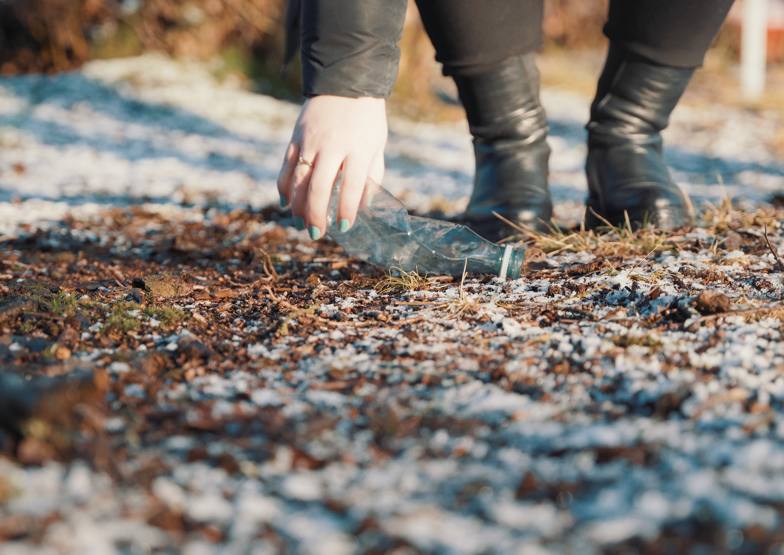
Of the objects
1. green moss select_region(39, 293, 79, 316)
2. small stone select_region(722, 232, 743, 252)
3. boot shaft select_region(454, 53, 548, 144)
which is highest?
boot shaft select_region(454, 53, 548, 144)

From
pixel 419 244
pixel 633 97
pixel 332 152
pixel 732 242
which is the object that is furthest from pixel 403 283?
pixel 633 97

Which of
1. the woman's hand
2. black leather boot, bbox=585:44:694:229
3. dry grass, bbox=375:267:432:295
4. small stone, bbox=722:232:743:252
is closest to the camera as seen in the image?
the woman's hand

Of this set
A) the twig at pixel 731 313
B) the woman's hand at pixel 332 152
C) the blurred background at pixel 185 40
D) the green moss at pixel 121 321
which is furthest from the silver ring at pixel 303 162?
the blurred background at pixel 185 40

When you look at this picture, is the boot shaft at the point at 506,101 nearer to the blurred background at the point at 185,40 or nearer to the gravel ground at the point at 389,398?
the gravel ground at the point at 389,398

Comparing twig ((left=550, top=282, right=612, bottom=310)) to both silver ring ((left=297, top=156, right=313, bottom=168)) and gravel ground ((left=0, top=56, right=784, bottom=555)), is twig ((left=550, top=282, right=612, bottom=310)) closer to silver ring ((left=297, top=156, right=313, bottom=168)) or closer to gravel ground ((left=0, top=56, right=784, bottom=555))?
gravel ground ((left=0, top=56, right=784, bottom=555))

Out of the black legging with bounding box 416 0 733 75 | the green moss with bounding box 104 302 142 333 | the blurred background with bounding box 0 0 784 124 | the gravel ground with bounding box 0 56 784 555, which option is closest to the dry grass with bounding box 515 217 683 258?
the gravel ground with bounding box 0 56 784 555

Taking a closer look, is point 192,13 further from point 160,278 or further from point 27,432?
point 27,432

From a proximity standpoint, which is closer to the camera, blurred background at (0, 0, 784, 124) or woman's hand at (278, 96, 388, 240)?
woman's hand at (278, 96, 388, 240)

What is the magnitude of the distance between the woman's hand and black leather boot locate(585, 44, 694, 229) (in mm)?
938

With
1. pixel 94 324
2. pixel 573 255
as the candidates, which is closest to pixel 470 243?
pixel 573 255

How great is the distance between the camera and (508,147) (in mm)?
2008

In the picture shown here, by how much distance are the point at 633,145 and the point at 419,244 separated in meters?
0.92

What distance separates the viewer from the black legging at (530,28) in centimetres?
178

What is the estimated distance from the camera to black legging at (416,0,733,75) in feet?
5.84
